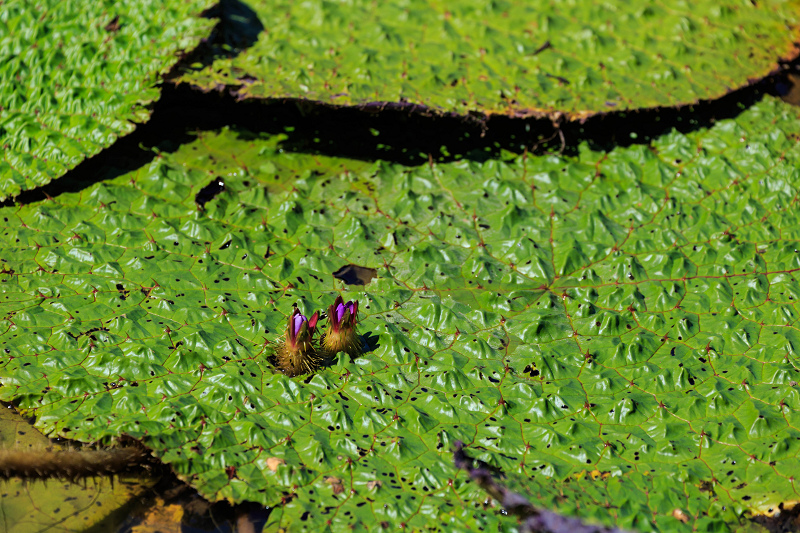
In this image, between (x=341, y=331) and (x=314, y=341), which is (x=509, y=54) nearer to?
(x=341, y=331)

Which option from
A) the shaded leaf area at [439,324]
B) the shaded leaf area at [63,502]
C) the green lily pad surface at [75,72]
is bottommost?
the shaded leaf area at [63,502]

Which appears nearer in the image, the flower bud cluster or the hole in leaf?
the flower bud cluster

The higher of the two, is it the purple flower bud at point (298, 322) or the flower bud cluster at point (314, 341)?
the purple flower bud at point (298, 322)

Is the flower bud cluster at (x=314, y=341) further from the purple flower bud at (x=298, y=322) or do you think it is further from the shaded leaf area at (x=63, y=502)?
the shaded leaf area at (x=63, y=502)

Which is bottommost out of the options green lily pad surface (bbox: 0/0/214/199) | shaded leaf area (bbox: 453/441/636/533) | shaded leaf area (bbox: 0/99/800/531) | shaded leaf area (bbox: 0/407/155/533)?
shaded leaf area (bbox: 0/407/155/533)

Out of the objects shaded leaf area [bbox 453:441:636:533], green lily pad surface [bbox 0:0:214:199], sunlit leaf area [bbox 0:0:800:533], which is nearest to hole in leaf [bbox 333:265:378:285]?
sunlit leaf area [bbox 0:0:800:533]

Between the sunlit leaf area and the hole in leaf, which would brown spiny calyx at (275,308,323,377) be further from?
the hole in leaf

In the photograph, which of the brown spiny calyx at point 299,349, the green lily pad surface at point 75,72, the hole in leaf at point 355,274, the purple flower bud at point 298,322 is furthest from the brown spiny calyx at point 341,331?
the green lily pad surface at point 75,72
